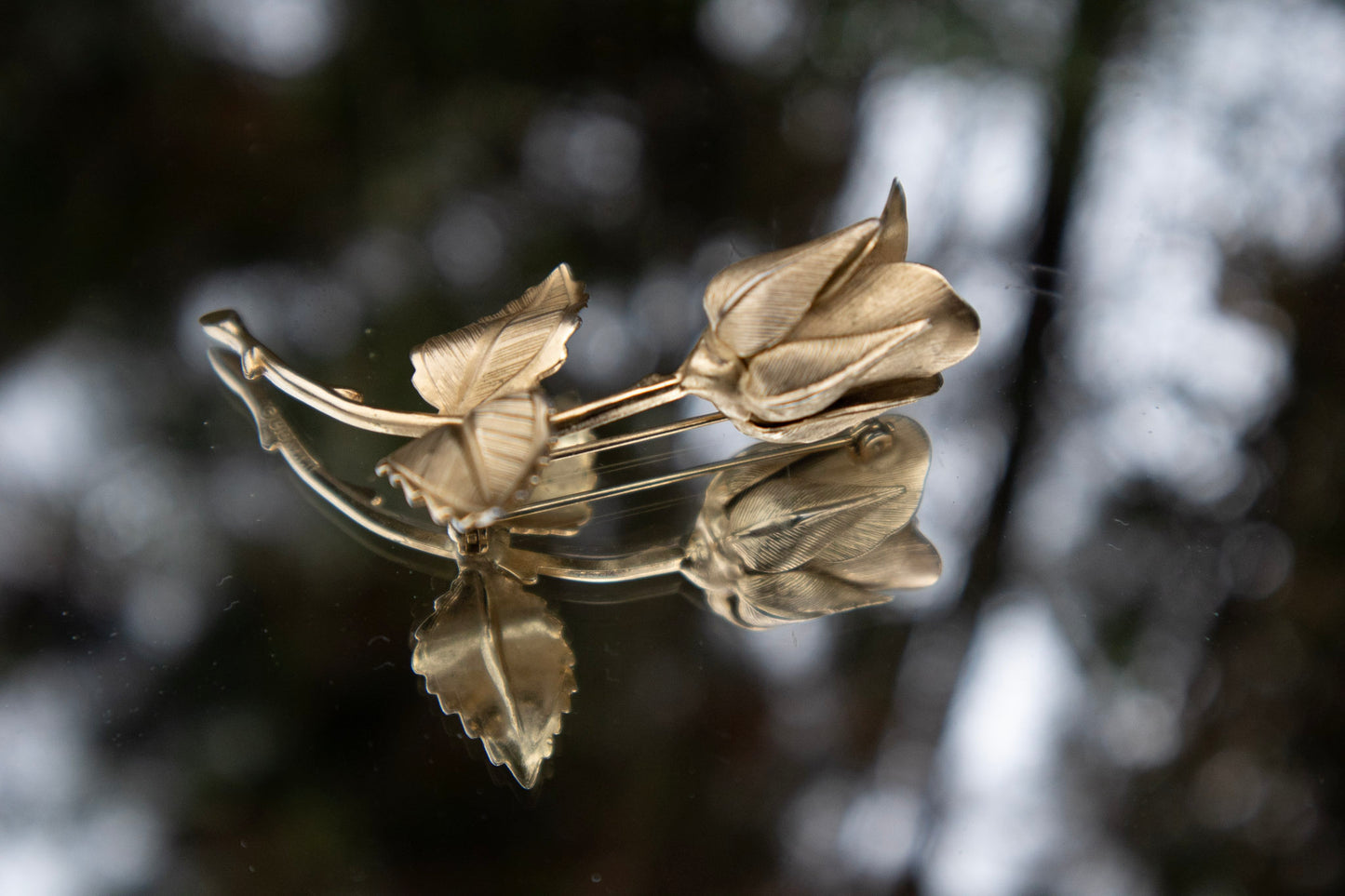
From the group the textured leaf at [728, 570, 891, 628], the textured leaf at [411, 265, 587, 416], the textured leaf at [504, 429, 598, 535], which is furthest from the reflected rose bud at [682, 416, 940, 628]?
the textured leaf at [411, 265, 587, 416]

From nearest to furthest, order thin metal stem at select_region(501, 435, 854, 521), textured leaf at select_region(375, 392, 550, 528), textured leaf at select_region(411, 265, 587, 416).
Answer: textured leaf at select_region(375, 392, 550, 528)
textured leaf at select_region(411, 265, 587, 416)
thin metal stem at select_region(501, 435, 854, 521)

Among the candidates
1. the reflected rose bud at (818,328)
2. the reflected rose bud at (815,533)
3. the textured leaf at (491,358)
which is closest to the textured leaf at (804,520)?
the reflected rose bud at (815,533)

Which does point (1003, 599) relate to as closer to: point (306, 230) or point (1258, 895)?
point (1258, 895)

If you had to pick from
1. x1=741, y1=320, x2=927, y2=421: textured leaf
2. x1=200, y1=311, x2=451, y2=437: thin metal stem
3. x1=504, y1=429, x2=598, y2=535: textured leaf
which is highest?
x1=741, y1=320, x2=927, y2=421: textured leaf

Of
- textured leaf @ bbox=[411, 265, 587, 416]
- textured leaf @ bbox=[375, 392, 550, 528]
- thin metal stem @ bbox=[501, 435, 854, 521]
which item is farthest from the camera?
thin metal stem @ bbox=[501, 435, 854, 521]

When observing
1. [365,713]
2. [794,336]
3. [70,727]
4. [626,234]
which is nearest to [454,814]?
[365,713]

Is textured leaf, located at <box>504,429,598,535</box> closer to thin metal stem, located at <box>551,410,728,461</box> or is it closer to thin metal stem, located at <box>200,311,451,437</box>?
thin metal stem, located at <box>551,410,728,461</box>

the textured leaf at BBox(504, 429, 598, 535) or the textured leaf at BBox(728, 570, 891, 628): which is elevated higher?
the textured leaf at BBox(504, 429, 598, 535)

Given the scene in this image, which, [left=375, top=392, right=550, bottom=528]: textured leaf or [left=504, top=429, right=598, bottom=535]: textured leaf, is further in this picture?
[left=504, top=429, right=598, bottom=535]: textured leaf
